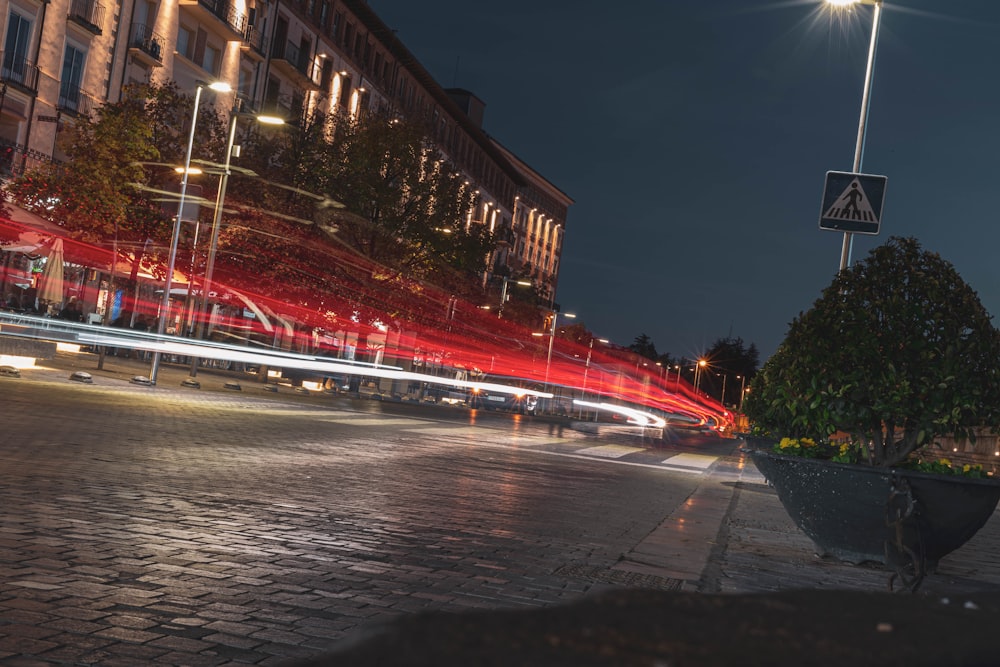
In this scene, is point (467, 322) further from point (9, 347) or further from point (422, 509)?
point (422, 509)

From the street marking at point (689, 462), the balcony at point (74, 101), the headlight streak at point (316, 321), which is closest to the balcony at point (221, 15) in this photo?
the balcony at point (74, 101)

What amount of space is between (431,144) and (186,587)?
42.3 m

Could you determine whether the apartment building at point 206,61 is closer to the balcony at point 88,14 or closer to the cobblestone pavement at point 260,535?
the balcony at point 88,14

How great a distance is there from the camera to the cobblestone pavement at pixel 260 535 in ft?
15.4

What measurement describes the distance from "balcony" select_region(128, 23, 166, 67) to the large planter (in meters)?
39.2

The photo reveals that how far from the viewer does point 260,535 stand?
286 inches

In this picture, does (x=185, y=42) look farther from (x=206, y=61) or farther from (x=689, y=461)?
(x=689, y=461)

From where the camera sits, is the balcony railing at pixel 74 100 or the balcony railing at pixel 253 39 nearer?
the balcony railing at pixel 74 100

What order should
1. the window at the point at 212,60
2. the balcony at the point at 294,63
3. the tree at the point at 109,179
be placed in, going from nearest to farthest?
1. the tree at the point at 109,179
2. the window at the point at 212,60
3. the balcony at the point at 294,63

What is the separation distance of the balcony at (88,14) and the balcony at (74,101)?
2164 mm

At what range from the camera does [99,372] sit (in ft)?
90.9

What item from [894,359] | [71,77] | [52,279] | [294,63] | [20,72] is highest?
[294,63]

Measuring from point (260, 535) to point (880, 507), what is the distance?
408cm

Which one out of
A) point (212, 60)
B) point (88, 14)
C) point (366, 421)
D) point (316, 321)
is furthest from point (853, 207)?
point (212, 60)
